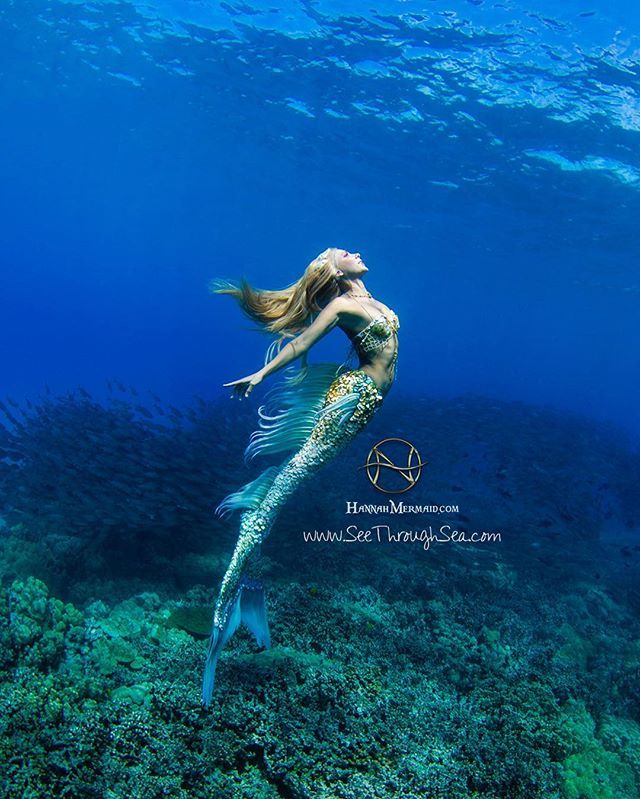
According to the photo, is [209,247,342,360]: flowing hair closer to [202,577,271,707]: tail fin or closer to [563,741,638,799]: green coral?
[202,577,271,707]: tail fin

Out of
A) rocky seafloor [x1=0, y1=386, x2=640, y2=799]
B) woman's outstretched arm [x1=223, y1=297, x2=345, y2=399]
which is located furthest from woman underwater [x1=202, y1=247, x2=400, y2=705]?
rocky seafloor [x1=0, y1=386, x2=640, y2=799]

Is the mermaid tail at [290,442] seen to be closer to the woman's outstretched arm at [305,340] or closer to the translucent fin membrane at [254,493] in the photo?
the translucent fin membrane at [254,493]

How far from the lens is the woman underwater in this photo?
10.7 ft

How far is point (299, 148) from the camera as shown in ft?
96.1

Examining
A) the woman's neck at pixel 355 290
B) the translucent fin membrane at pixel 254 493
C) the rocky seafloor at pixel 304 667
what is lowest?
the rocky seafloor at pixel 304 667

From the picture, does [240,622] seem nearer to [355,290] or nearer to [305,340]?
[305,340]

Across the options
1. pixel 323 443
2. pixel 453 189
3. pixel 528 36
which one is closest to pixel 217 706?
pixel 323 443

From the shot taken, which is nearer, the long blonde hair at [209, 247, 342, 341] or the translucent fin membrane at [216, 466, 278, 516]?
the long blonde hair at [209, 247, 342, 341]

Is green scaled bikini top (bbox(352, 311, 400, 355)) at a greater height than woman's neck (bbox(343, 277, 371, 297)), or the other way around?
woman's neck (bbox(343, 277, 371, 297))

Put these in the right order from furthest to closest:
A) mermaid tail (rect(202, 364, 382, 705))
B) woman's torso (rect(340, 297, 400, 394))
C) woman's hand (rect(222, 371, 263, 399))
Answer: mermaid tail (rect(202, 364, 382, 705)) → woman's torso (rect(340, 297, 400, 394)) → woman's hand (rect(222, 371, 263, 399))

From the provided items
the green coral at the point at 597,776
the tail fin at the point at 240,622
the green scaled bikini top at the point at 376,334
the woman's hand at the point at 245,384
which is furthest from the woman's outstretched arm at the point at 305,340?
the green coral at the point at 597,776

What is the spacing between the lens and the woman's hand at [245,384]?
300cm

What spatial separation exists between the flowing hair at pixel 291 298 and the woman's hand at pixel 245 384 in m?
0.56

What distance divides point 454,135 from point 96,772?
23729 mm
